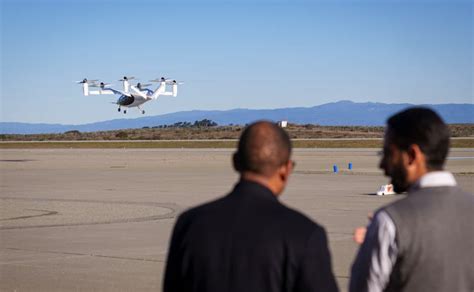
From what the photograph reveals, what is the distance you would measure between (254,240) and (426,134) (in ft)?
3.39

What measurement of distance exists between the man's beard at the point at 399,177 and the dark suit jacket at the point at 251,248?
2.20ft

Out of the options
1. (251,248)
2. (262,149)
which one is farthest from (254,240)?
(262,149)

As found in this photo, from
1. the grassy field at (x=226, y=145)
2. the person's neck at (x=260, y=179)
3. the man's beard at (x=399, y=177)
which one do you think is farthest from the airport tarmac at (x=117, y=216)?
the grassy field at (x=226, y=145)

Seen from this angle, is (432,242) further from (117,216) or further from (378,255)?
(117,216)

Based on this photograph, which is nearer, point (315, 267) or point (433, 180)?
point (315, 267)

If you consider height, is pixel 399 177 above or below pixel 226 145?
above

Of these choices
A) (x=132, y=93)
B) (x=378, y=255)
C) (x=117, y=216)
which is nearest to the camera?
(x=378, y=255)

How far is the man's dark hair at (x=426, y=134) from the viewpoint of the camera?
4.62 m

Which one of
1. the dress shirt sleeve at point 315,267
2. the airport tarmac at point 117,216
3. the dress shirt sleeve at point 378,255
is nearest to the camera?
the dress shirt sleeve at point 315,267

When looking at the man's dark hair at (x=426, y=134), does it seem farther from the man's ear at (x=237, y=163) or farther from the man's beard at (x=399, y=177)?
the man's ear at (x=237, y=163)

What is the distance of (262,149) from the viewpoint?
4.44 meters

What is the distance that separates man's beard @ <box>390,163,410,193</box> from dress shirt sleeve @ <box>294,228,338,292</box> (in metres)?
0.69

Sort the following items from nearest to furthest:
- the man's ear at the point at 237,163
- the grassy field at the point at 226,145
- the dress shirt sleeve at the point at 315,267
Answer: the dress shirt sleeve at the point at 315,267
the man's ear at the point at 237,163
the grassy field at the point at 226,145

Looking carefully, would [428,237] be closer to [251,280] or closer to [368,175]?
[251,280]
